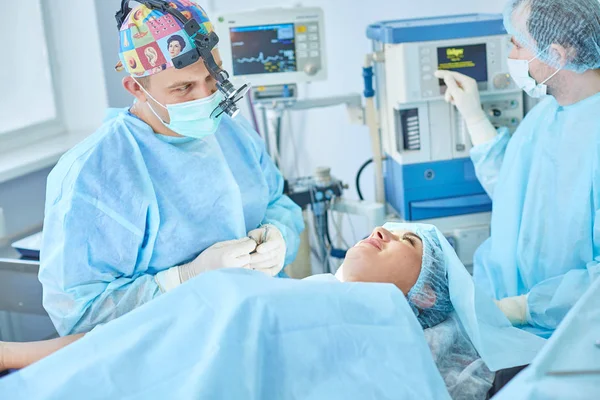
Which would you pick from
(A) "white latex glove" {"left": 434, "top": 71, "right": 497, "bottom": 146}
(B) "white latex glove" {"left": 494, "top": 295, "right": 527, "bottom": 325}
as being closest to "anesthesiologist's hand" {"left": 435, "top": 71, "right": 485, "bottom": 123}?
(A) "white latex glove" {"left": 434, "top": 71, "right": 497, "bottom": 146}

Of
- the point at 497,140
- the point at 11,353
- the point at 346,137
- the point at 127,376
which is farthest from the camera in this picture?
the point at 346,137

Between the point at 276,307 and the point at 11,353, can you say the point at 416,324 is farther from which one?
the point at 11,353

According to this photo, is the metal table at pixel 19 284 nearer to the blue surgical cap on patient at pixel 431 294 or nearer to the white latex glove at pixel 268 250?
the white latex glove at pixel 268 250

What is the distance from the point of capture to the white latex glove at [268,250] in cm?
183

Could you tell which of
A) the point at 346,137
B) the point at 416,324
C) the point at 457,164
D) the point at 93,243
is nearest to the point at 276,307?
the point at 416,324

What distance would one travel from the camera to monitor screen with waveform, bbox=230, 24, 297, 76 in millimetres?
2512

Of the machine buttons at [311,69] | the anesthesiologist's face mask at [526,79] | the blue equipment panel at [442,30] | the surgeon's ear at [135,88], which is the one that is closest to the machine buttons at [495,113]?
the blue equipment panel at [442,30]

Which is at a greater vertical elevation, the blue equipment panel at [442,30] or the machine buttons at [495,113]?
the blue equipment panel at [442,30]

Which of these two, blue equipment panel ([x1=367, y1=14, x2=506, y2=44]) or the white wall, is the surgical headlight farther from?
the white wall

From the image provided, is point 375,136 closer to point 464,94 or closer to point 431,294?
point 464,94

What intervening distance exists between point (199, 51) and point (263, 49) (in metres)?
0.84

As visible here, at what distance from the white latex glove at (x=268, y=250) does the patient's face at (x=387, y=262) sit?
230 millimetres

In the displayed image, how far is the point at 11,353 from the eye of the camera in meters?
1.64

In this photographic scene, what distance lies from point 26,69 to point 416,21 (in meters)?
1.75
